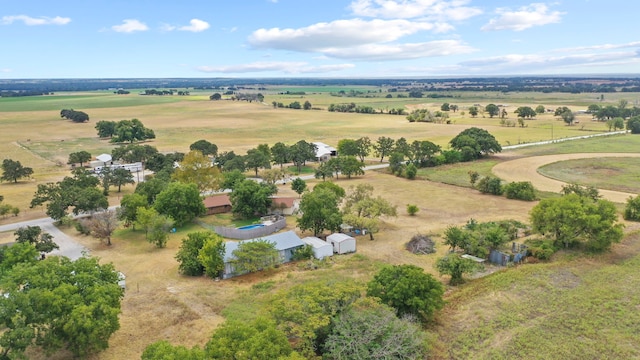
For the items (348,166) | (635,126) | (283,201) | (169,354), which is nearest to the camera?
(169,354)

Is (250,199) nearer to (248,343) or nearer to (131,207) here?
(131,207)

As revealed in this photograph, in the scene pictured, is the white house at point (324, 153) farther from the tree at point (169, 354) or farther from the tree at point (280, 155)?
the tree at point (169, 354)

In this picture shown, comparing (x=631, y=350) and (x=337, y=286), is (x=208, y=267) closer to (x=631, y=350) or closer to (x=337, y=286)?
(x=337, y=286)

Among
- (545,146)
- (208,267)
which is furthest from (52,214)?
(545,146)

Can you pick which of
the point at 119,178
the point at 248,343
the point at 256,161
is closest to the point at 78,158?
the point at 119,178

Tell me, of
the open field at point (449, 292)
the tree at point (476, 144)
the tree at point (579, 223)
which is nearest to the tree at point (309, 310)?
the open field at point (449, 292)
